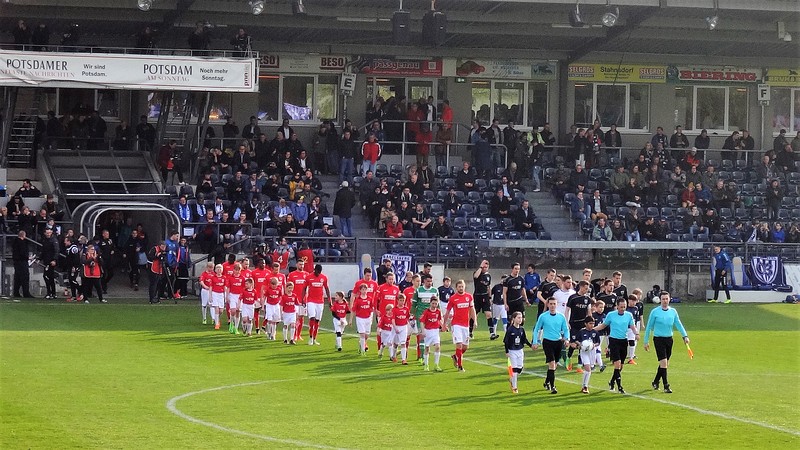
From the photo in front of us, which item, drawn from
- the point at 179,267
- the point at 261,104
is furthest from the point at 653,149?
the point at 179,267

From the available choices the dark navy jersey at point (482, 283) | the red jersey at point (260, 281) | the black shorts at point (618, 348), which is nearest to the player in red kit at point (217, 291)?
the red jersey at point (260, 281)

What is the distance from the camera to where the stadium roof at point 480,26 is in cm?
3894

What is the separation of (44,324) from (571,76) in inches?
973

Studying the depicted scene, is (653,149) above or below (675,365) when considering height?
above

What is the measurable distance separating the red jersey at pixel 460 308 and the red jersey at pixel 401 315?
0.96 m

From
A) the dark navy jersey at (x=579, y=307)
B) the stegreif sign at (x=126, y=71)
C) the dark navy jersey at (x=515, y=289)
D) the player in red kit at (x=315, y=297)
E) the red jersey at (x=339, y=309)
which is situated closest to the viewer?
the dark navy jersey at (x=579, y=307)

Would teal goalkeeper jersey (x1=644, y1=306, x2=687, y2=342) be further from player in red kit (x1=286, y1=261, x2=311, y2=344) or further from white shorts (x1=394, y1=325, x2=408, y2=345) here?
player in red kit (x1=286, y1=261, x2=311, y2=344)

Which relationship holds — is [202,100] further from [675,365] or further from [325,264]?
[675,365]

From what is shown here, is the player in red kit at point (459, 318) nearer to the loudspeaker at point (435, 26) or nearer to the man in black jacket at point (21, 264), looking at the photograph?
the loudspeaker at point (435, 26)

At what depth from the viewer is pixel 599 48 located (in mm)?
44938

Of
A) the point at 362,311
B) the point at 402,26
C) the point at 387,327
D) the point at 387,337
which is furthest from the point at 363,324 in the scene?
the point at 402,26

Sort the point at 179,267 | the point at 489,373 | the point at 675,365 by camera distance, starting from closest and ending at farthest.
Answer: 1. the point at 489,373
2. the point at 675,365
3. the point at 179,267

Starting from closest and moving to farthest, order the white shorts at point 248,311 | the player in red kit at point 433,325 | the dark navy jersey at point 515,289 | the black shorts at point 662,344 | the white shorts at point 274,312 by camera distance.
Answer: the black shorts at point 662,344, the player in red kit at point 433,325, the dark navy jersey at point 515,289, the white shorts at point 274,312, the white shorts at point 248,311

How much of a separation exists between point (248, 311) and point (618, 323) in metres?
9.26
